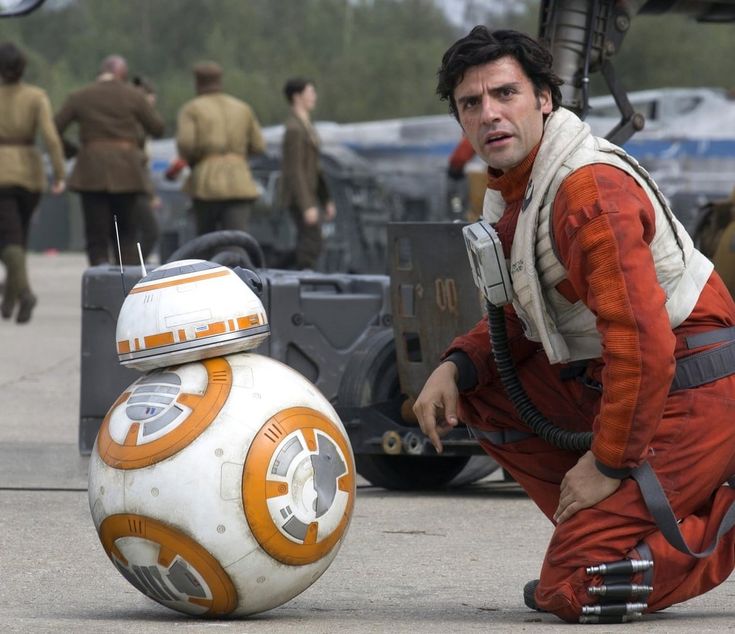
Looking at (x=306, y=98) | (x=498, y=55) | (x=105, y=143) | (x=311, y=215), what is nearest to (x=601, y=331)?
(x=498, y=55)

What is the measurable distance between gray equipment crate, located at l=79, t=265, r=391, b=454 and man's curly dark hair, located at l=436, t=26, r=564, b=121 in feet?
9.03

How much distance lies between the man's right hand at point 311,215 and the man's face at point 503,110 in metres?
10.2

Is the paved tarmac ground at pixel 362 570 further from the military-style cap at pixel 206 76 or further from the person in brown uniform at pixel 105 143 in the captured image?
the military-style cap at pixel 206 76

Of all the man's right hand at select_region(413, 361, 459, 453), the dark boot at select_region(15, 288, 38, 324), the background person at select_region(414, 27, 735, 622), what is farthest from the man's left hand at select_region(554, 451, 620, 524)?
the dark boot at select_region(15, 288, 38, 324)

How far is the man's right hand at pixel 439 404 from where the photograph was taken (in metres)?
4.43

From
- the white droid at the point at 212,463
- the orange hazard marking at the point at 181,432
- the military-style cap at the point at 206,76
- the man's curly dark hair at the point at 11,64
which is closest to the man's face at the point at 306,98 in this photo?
the military-style cap at the point at 206,76

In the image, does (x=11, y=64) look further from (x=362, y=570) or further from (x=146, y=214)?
(x=362, y=570)

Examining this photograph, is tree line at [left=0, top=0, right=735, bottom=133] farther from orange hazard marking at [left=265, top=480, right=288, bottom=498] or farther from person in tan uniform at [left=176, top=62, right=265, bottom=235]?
orange hazard marking at [left=265, top=480, right=288, bottom=498]

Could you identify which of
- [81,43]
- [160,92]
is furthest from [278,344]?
[81,43]

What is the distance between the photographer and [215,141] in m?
13.5

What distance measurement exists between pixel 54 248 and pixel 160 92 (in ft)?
118

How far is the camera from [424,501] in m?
6.58

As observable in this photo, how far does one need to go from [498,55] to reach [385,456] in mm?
2810

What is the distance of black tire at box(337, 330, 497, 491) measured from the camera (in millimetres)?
6688
